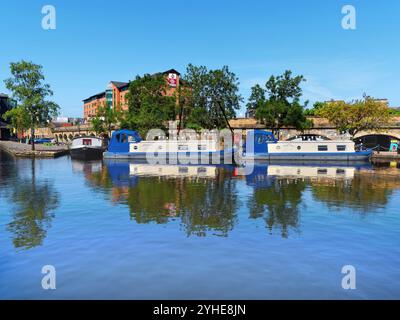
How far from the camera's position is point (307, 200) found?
688 inches

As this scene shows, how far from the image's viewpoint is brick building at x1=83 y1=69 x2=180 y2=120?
105 metres

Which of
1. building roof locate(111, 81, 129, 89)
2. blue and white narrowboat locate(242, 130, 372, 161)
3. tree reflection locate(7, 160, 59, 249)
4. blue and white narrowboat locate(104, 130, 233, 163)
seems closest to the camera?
tree reflection locate(7, 160, 59, 249)

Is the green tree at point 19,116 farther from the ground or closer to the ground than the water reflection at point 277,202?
farther from the ground

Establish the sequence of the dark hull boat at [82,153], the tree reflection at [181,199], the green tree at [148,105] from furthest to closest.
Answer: the green tree at [148,105]
the dark hull boat at [82,153]
the tree reflection at [181,199]

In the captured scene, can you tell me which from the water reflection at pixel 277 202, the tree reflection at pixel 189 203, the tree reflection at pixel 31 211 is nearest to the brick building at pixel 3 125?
the tree reflection at pixel 31 211

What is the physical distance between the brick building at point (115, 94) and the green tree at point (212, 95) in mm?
22257

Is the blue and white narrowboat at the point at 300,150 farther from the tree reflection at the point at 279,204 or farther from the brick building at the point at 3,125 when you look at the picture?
the brick building at the point at 3,125

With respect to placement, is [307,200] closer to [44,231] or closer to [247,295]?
[247,295]

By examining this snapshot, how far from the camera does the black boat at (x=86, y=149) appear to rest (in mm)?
49500

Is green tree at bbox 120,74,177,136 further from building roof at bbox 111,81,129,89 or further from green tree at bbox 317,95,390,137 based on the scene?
building roof at bbox 111,81,129,89

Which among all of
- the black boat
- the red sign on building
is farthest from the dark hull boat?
the red sign on building

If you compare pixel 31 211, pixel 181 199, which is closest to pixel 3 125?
pixel 31 211

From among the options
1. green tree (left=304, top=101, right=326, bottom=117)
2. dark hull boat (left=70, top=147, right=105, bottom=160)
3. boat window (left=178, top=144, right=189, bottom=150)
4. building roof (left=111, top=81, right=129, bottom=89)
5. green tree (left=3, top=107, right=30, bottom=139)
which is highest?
building roof (left=111, top=81, right=129, bottom=89)

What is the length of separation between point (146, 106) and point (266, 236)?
53.6m
